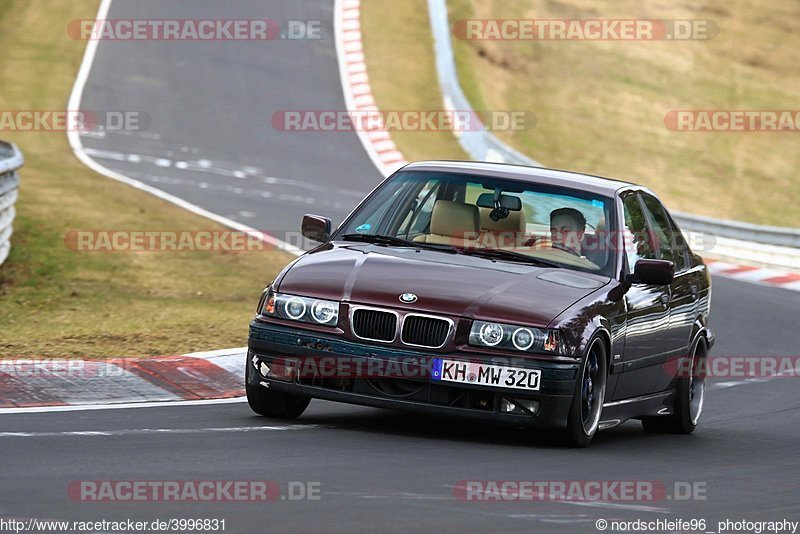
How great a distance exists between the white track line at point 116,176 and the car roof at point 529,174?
28.1 feet

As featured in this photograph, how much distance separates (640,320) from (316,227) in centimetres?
200

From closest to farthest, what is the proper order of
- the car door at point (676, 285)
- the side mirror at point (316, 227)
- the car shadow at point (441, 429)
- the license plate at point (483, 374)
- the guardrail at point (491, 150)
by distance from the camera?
1. the license plate at point (483, 374)
2. the car shadow at point (441, 429)
3. the side mirror at point (316, 227)
4. the car door at point (676, 285)
5. the guardrail at point (491, 150)

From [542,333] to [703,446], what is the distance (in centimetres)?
216

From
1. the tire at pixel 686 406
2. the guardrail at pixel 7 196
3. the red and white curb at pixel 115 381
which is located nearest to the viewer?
the red and white curb at pixel 115 381

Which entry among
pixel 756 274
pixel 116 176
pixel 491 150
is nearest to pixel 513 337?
pixel 756 274

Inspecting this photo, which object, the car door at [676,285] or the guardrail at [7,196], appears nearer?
the car door at [676,285]

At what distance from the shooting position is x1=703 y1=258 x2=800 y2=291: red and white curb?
827 inches

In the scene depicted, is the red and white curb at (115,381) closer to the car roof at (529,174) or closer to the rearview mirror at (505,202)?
the car roof at (529,174)

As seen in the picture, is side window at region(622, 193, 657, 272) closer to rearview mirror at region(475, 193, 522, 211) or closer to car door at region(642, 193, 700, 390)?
car door at region(642, 193, 700, 390)

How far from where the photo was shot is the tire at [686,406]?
999 centimetres

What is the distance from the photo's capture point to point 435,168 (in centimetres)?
944

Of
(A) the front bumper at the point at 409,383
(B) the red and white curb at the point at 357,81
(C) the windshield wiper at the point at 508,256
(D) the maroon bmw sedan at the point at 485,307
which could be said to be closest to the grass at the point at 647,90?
(B) the red and white curb at the point at 357,81

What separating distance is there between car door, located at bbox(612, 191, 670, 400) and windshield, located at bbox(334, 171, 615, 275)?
0.79ft

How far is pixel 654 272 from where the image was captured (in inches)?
342
